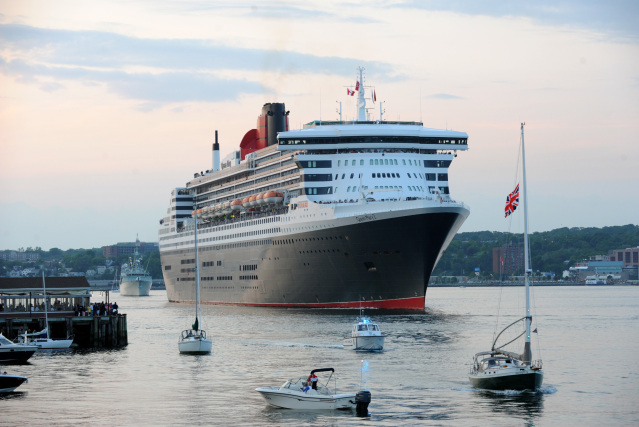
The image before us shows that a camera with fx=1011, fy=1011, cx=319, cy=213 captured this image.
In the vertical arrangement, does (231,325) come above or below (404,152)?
below

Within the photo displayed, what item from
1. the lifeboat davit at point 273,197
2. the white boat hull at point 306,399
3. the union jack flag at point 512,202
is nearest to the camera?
the white boat hull at point 306,399

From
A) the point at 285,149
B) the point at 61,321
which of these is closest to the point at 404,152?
the point at 285,149

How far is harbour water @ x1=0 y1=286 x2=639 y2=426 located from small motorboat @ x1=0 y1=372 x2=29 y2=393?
14.0 inches

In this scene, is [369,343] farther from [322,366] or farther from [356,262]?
[356,262]

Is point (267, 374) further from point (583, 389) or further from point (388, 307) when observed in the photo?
point (388, 307)

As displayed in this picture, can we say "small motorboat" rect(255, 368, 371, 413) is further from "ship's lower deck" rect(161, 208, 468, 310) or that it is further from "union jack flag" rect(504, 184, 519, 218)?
"ship's lower deck" rect(161, 208, 468, 310)

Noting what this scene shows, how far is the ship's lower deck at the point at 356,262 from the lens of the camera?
74.8 meters

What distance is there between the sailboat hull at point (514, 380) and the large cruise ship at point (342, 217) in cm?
3483

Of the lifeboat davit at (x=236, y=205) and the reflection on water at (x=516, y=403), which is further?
the lifeboat davit at (x=236, y=205)

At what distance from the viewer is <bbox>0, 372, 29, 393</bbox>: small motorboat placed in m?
40.0

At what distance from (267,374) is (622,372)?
16.5m

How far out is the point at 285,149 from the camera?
8438 cm

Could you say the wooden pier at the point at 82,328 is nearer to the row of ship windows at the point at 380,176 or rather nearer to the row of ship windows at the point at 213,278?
the row of ship windows at the point at 380,176

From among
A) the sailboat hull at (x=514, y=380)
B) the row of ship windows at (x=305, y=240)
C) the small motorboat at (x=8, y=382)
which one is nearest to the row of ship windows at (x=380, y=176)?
the row of ship windows at (x=305, y=240)
